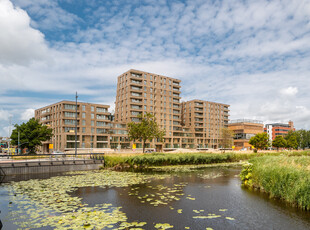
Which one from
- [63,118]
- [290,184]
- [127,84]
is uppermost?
[127,84]

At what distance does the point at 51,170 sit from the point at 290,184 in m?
29.4

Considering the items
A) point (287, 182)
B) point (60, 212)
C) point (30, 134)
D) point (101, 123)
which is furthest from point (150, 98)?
point (60, 212)

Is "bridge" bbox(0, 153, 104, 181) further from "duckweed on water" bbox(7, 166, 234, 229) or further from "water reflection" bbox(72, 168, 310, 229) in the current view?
"water reflection" bbox(72, 168, 310, 229)

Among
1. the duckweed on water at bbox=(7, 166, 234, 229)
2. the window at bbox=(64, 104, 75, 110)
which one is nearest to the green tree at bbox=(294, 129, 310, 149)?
the window at bbox=(64, 104, 75, 110)

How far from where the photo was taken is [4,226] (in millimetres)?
11039

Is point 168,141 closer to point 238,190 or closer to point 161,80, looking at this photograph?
point 161,80

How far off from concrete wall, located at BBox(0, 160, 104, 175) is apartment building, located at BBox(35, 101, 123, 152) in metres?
51.2

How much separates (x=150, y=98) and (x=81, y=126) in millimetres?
34919

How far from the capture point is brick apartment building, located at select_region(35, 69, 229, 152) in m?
88.8

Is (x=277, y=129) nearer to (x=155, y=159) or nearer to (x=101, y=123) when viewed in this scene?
(x=101, y=123)

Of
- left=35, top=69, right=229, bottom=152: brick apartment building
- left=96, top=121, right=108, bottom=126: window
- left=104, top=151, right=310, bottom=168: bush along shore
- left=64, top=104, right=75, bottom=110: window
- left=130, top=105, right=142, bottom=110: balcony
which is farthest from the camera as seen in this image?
left=130, top=105, right=142, bottom=110: balcony

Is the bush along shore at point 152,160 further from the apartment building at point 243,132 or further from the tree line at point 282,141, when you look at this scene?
the apartment building at point 243,132

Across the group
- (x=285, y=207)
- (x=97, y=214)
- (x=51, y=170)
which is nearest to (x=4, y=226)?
(x=97, y=214)

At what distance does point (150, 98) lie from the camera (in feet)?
358
